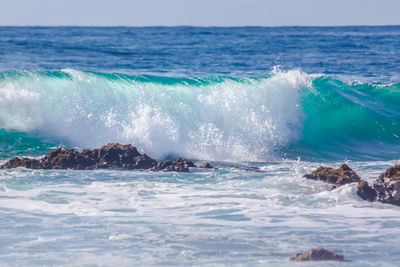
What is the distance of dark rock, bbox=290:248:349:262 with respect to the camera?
616 centimetres

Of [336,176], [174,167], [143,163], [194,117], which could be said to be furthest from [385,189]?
[194,117]

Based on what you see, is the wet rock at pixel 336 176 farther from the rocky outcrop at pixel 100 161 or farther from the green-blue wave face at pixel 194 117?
the green-blue wave face at pixel 194 117

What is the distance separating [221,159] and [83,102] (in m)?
4.05

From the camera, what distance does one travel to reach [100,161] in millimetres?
11164

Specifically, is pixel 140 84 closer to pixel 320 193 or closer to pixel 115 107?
pixel 115 107

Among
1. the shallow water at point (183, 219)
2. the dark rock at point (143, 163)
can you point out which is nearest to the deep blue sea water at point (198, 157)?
the shallow water at point (183, 219)

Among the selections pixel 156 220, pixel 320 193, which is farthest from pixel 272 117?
pixel 156 220

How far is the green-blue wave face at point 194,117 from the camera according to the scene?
13953mm

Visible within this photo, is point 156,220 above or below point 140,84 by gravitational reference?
below

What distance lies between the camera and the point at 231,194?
924 centimetres

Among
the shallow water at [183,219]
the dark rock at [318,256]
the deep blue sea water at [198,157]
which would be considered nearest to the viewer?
the dark rock at [318,256]

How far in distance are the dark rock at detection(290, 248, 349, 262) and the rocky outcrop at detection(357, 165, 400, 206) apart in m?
2.58

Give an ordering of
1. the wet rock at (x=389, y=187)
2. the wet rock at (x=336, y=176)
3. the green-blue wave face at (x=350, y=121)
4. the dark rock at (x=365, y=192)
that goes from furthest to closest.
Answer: the green-blue wave face at (x=350, y=121) → the wet rock at (x=336, y=176) → the dark rock at (x=365, y=192) → the wet rock at (x=389, y=187)

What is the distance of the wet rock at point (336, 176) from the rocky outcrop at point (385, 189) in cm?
51
